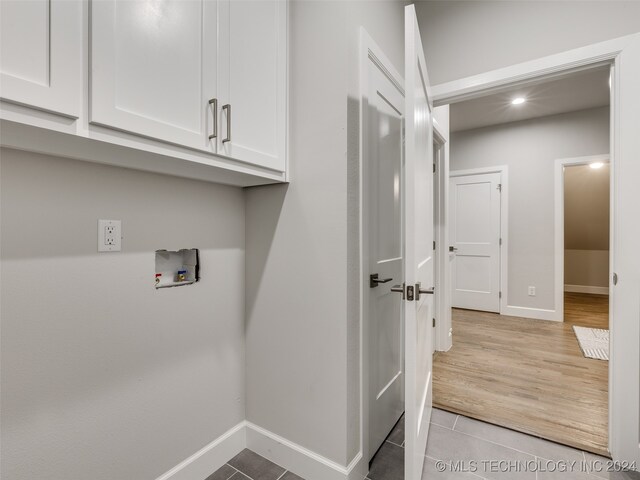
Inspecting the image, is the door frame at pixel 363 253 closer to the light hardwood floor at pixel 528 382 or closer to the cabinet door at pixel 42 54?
the light hardwood floor at pixel 528 382

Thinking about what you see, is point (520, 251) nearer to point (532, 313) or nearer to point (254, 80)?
point (532, 313)

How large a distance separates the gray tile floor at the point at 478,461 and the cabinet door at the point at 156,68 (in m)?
1.54

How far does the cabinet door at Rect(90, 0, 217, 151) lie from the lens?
2.85 feet

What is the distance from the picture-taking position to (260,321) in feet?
5.51

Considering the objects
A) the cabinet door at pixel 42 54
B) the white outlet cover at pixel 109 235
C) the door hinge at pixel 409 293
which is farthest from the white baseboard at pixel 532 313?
the cabinet door at pixel 42 54

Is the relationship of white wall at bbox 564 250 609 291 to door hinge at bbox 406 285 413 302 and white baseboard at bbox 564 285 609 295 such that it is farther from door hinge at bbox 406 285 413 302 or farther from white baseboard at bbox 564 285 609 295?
door hinge at bbox 406 285 413 302

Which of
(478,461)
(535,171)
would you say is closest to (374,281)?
(478,461)

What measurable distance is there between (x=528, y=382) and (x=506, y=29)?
8.14 feet

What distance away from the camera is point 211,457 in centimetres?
154

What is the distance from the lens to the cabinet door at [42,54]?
709mm

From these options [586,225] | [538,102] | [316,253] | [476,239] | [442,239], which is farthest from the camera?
[586,225]

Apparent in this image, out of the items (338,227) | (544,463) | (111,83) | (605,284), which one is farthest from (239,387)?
(605,284)

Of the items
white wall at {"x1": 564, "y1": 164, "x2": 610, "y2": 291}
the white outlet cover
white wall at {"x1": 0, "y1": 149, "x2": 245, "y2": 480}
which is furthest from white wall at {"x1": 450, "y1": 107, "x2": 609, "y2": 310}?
the white outlet cover

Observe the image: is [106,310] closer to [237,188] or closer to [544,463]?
[237,188]
